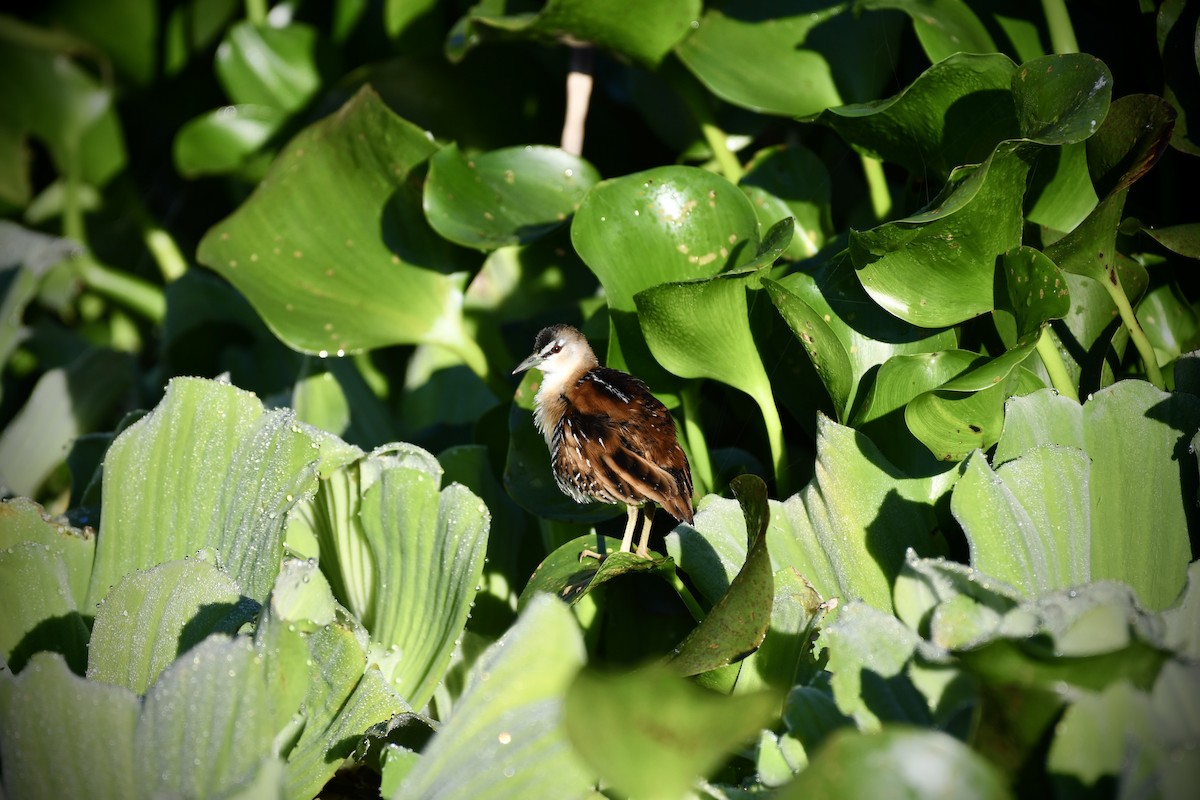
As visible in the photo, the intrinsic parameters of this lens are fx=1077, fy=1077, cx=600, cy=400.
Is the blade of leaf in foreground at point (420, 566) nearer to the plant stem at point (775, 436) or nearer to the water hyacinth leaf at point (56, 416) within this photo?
the plant stem at point (775, 436)

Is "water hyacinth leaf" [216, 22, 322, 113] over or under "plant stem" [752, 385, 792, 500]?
over

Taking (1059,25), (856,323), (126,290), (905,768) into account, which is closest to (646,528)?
(856,323)

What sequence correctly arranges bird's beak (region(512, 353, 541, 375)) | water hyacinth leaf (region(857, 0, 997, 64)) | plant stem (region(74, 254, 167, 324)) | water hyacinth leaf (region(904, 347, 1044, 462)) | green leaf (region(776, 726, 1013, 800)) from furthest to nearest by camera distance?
plant stem (region(74, 254, 167, 324))
bird's beak (region(512, 353, 541, 375))
water hyacinth leaf (region(857, 0, 997, 64))
water hyacinth leaf (region(904, 347, 1044, 462))
green leaf (region(776, 726, 1013, 800))

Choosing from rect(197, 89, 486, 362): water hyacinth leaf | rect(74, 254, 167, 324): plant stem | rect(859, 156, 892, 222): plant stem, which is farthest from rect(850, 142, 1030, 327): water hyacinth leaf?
rect(74, 254, 167, 324): plant stem

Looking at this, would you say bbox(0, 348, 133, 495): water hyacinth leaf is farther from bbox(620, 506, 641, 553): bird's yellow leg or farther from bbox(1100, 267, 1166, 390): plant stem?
bbox(1100, 267, 1166, 390): plant stem

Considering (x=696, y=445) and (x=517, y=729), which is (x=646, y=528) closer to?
(x=696, y=445)
